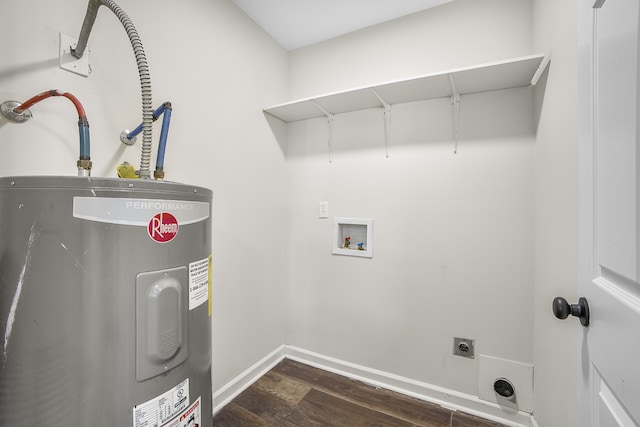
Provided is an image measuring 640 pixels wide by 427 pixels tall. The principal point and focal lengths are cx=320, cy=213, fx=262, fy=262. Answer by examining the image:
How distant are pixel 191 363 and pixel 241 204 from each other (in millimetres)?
1108

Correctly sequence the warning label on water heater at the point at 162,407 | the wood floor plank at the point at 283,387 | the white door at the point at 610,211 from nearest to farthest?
the white door at the point at 610,211
the warning label on water heater at the point at 162,407
the wood floor plank at the point at 283,387

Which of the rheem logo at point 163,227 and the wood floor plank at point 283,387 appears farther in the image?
the wood floor plank at point 283,387

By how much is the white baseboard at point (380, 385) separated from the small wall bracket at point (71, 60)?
1.67m

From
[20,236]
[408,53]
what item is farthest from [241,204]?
[408,53]

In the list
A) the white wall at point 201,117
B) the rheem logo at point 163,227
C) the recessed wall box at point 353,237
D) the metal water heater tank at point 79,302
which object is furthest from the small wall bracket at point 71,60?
the recessed wall box at point 353,237

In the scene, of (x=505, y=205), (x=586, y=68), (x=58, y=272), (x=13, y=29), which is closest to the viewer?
(x=58, y=272)

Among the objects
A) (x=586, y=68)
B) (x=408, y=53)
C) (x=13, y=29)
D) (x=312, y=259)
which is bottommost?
(x=312, y=259)

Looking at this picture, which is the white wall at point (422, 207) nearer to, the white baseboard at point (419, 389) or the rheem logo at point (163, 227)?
the white baseboard at point (419, 389)

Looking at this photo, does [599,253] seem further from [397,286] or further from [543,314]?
[397,286]

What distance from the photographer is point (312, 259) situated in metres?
2.04

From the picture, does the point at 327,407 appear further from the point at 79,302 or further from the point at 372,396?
the point at 79,302

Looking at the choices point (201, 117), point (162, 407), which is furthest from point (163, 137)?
point (162, 407)

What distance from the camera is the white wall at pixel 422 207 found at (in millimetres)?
1467

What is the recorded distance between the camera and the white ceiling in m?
1.62
